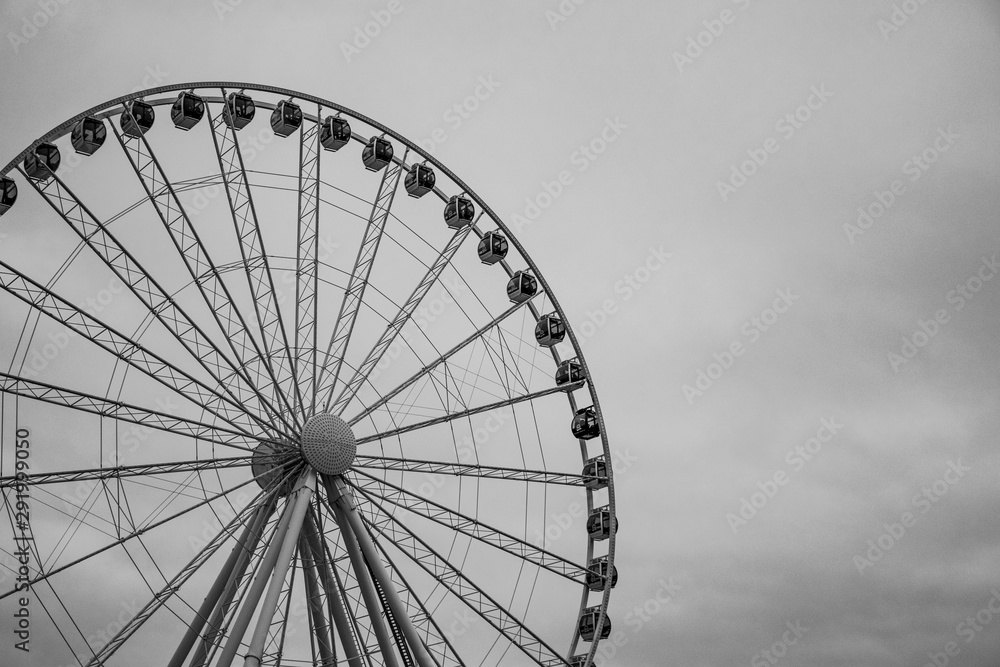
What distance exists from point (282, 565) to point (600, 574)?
1176 cm

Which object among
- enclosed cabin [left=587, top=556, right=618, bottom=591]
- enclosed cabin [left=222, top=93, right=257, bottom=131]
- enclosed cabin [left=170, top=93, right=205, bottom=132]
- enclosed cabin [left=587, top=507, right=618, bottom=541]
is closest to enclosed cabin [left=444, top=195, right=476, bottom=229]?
enclosed cabin [left=222, top=93, right=257, bottom=131]

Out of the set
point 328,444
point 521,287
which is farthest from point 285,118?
point 328,444

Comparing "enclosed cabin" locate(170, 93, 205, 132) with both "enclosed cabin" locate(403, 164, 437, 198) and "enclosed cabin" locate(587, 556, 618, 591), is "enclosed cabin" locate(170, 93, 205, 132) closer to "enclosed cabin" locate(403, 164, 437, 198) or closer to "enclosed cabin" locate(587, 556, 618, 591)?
"enclosed cabin" locate(403, 164, 437, 198)

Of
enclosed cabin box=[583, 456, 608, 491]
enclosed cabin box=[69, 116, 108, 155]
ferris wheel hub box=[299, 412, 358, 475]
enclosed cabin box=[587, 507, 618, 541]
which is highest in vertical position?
enclosed cabin box=[69, 116, 108, 155]

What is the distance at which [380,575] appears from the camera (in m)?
35.0

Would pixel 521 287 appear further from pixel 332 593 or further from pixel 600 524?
pixel 332 593

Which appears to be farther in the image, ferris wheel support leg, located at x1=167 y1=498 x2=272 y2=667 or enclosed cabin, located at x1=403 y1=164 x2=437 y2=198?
enclosed cabin, located at x1=403 y1=164 x2=437 y2=198

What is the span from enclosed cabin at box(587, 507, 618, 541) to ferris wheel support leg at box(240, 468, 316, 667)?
1107 centimetres

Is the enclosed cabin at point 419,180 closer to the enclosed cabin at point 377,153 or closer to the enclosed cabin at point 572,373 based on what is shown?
the enclosed cabin at point 377,153

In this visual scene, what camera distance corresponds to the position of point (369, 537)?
3531 centimetres

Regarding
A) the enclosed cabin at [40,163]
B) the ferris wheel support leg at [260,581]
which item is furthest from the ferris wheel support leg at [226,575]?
the enclosed cabin at [40,163]

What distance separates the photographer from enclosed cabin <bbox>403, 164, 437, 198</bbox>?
4072 centimetres

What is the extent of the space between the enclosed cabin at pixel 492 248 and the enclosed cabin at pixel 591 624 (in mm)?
11987

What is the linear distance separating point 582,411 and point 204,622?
14.5 metres
